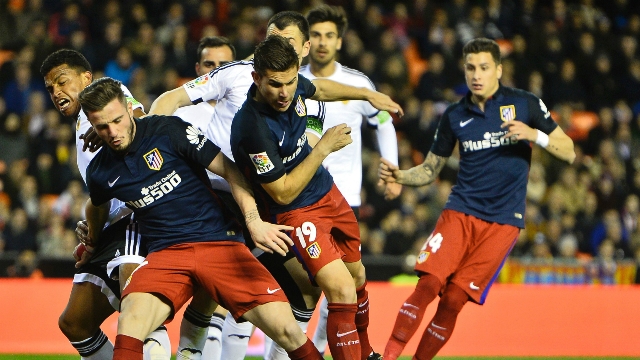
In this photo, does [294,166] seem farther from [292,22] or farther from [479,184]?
[479,184]

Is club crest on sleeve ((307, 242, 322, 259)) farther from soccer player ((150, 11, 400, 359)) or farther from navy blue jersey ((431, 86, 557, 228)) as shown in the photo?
navy blue jersey ((431, 86, 557, 228))

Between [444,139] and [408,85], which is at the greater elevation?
[444,139]

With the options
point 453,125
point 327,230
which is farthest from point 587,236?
point 327,230

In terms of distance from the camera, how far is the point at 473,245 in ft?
22.0

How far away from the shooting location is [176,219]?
5273 millimetres

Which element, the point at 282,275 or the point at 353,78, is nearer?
the point at 282,275

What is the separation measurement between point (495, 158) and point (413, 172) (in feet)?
2.04

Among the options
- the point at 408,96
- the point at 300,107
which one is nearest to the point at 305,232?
the point at 300,107

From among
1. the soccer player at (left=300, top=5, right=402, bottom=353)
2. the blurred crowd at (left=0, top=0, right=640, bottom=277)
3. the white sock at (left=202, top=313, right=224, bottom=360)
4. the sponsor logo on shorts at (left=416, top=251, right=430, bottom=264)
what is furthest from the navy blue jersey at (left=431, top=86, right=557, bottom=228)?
the blurred crowd at (left=0, top=0, right=640, bottom=277)

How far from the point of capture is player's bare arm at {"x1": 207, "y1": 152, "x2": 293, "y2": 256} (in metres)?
5.05

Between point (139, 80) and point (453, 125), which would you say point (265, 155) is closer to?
point (453, 125)

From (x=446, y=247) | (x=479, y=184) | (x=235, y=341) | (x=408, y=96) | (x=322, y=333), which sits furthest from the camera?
(x=408, y=96)

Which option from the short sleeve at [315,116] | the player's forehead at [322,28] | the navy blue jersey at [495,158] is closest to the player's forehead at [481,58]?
the navy blue jersey at [495,158]

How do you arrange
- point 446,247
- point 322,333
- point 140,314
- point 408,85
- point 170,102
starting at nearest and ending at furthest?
point 140,314, point 170,102, point 446,247, point 322,333, point 408,85
